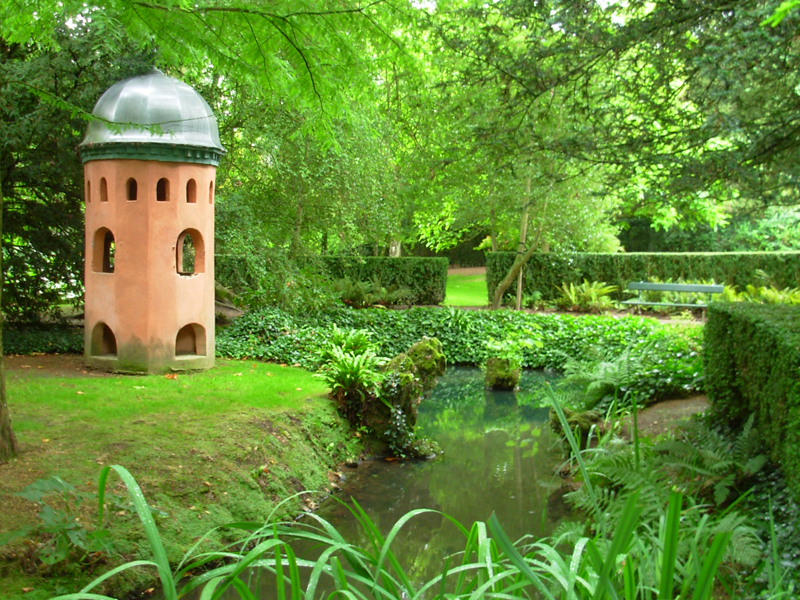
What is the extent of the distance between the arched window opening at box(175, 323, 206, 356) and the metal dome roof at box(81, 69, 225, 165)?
94.8 inches

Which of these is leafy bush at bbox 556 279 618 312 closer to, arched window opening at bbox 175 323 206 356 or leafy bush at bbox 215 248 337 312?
leafy bush at bbox 215 248 337 312

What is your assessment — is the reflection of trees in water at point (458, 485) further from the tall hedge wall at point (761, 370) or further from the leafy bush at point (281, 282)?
the leafy bush at point (281, 282)

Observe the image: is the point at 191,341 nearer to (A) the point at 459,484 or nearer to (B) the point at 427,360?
(B) the point at 427,360

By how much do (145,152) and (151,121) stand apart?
0.41m

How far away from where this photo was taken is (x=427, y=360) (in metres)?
9.25

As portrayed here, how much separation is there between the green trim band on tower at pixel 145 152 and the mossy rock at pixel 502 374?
5906mm

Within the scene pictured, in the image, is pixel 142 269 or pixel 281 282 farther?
pixel 281 282

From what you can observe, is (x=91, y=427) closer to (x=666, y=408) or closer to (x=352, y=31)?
(x=352, y=31)

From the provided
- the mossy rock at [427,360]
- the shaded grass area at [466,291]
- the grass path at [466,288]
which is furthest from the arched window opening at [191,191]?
the shaded grass area at [466,291]

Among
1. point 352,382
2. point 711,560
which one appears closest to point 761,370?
point 711,560

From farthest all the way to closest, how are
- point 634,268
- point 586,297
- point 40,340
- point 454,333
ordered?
point 634,268 < point 586,297 < point 454,333 < point 40,340

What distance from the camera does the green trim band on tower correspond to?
869 centimetres

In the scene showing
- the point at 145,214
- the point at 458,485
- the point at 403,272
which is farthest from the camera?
the point at 403,272

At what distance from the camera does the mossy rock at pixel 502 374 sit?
11.6 meters
